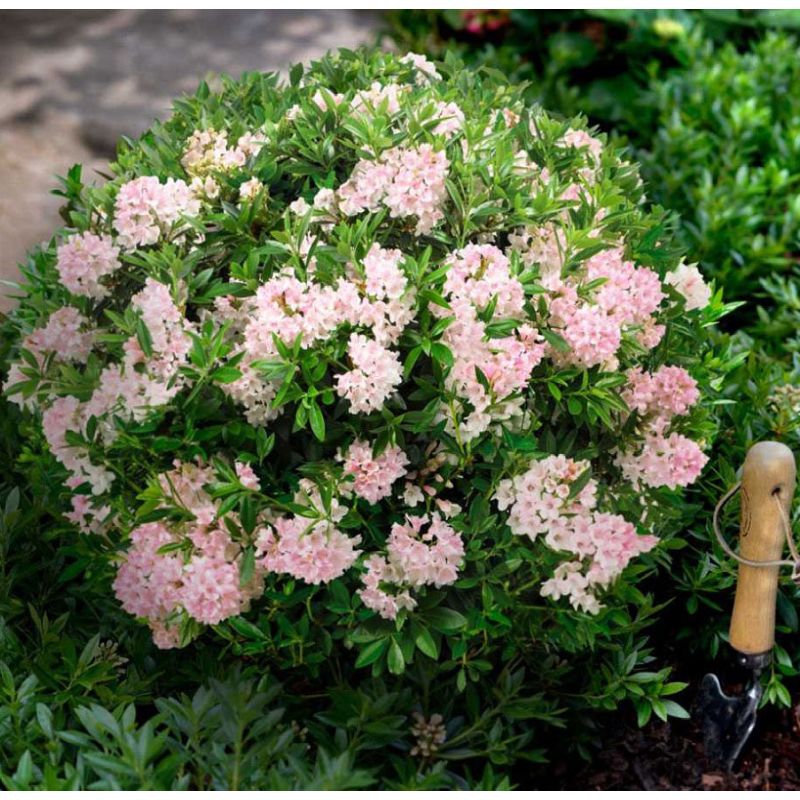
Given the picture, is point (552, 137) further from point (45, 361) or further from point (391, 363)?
point (45, 361)

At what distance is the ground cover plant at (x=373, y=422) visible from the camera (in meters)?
2.27

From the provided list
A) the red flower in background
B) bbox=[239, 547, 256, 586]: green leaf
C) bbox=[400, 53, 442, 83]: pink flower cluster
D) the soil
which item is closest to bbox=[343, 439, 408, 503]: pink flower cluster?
bbox=[239, 547, 256, 586]: green leaf

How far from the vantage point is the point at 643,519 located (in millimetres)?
2549

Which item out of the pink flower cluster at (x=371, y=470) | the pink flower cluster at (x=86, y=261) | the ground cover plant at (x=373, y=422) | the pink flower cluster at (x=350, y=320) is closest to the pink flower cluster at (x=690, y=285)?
the ground cover plant at (x=373, y=422)

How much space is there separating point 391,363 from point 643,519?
76cm

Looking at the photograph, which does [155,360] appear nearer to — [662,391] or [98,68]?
[662,391]

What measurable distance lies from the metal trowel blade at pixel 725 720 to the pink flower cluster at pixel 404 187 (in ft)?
4.31

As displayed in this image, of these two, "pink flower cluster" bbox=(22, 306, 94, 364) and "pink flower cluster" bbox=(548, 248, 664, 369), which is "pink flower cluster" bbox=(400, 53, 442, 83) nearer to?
"pink flower cluster" bbox=(548, 248, 664, 369)

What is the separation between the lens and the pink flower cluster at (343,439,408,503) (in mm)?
2258

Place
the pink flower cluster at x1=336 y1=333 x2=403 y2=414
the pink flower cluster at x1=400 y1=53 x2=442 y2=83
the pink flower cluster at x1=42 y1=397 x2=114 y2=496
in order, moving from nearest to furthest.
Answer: the pink flower cluster at x1=336 y1=333 x2=403 y2=414 < the pink flower cluster at x1=42 y1=397 x2=114 y2=496 < the pink flower cluster at x1=400 y1=53 x2=442 y2=83

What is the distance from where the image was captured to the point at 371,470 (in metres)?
2.25

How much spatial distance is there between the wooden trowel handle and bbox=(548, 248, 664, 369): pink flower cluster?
1.21ft

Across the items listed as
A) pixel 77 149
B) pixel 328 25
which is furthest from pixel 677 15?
pixel 77 149

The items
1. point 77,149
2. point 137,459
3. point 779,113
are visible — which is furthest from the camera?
point 77,149
